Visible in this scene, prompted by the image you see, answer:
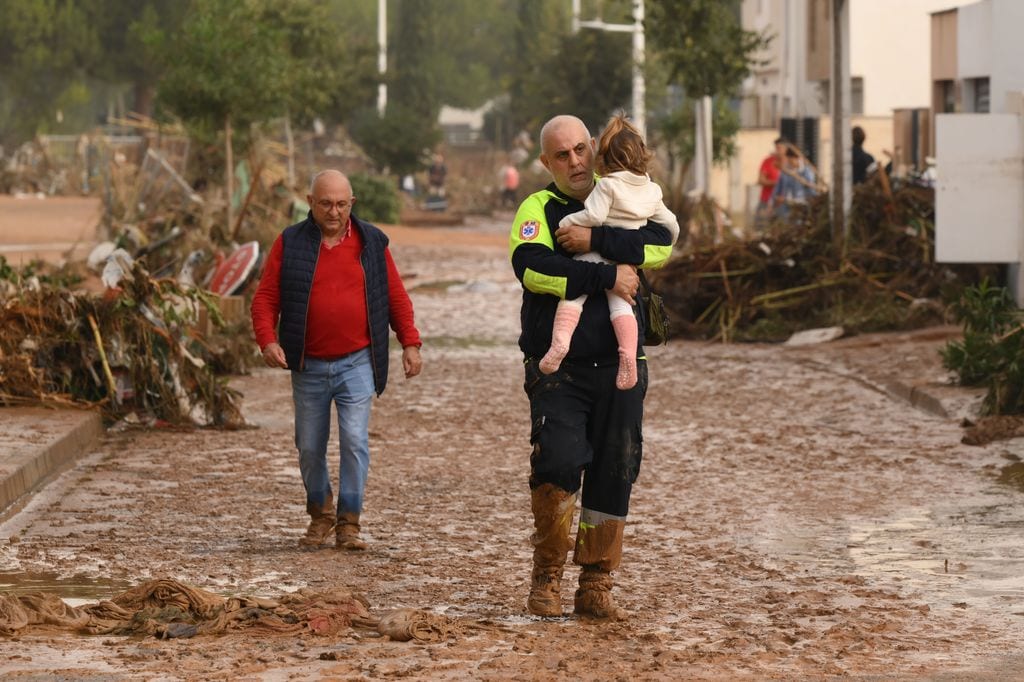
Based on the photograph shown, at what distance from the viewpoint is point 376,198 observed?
4594 centimetres

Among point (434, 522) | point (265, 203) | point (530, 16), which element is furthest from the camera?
point (530, 16)

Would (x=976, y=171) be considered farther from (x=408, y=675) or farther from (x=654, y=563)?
(x=408, y=675)

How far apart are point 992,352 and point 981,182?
4932 millimetres

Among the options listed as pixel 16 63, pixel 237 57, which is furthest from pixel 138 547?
pixel 16 63

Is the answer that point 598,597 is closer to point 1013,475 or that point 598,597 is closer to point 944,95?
point 1013,475

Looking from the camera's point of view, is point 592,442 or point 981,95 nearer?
point 592,442

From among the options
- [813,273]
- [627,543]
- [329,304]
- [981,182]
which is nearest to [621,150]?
[329,304]

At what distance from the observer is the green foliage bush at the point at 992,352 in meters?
13.4

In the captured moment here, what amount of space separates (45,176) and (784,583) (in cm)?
5094

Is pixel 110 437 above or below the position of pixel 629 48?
below

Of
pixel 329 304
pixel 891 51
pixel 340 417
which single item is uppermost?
pixel 891 51

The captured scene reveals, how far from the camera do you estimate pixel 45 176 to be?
56688 mm

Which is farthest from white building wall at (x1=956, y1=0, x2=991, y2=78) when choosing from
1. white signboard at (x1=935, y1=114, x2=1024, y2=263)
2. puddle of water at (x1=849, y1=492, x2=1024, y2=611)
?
puddle of water at (x1=849, y1=492, x2=1024, y2=611)

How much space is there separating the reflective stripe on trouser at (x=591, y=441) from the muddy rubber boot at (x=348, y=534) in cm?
182
